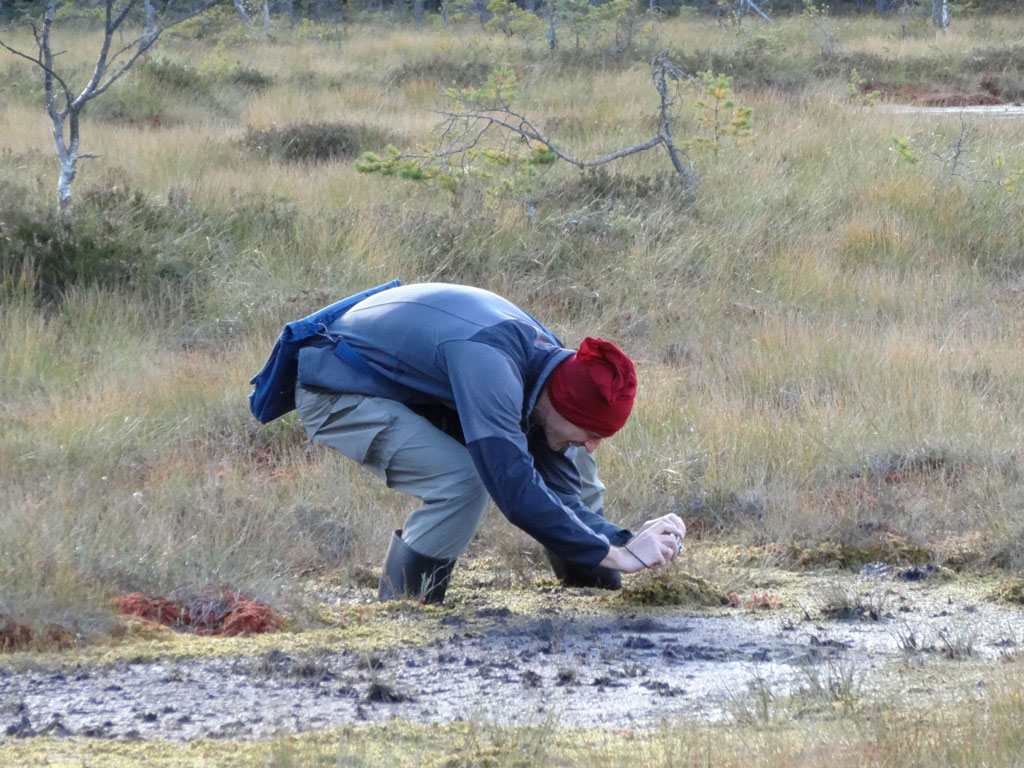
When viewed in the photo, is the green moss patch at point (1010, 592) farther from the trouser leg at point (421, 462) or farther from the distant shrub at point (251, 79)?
the distant shrub at point (251, 79)

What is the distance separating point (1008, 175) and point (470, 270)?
4.91 metres

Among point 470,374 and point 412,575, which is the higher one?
point 470,374

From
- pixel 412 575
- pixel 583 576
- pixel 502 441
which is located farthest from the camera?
pixel 583 576

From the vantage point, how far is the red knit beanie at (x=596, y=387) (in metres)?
3.14

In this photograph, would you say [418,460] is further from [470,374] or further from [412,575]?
[470,374]

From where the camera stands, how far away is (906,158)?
31.7 feet

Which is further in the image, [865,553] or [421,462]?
[865,553]

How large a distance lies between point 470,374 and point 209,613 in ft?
3.72

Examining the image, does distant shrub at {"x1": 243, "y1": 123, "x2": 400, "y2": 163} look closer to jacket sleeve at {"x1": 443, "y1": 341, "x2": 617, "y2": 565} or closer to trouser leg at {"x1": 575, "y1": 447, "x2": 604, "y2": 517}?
trouser leg at {"x1": 575, "y1": 447, "x2": 604, "y2": 517}

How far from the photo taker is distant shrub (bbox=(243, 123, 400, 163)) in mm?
11180

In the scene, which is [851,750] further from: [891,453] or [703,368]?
[703,368]

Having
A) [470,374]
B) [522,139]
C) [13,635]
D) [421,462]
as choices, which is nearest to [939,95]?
[522,139]

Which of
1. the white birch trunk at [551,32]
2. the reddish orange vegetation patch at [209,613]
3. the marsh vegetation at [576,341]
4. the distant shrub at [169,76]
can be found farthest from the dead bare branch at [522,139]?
the white birch trunk at [551,32]

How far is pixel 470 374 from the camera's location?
3.12m
